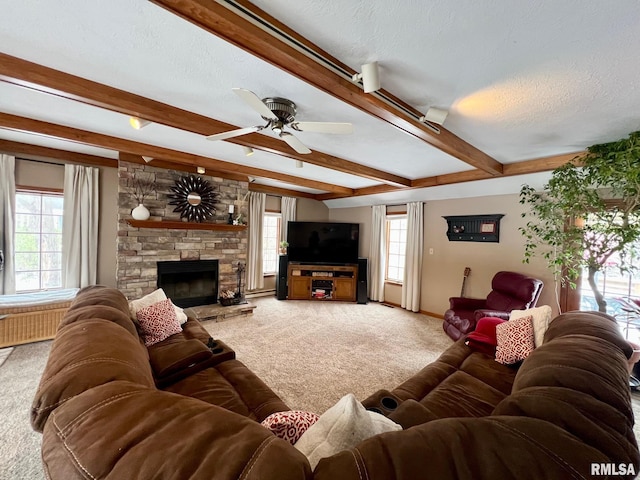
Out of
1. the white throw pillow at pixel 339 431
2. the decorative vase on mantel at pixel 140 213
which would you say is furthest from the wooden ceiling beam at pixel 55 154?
the white throw pillow at pixel 339 431

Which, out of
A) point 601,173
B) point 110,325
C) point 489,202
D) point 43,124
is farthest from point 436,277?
point 43,124

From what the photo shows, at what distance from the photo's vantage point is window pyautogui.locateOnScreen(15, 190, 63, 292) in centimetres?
352

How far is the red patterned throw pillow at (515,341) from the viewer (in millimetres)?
2037

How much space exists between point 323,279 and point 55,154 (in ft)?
15.6

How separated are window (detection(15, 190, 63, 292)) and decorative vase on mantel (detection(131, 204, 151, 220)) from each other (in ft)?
3.66

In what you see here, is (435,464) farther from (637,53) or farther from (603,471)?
(637,53)

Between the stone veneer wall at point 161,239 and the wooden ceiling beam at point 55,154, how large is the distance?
53 centimetres

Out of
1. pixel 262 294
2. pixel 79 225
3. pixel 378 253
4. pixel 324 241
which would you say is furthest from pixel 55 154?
pixel 378 253

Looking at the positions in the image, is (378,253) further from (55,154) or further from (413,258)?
(55,154)

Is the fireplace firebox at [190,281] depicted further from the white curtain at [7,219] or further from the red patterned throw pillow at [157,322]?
the red patterned throw pillow at [157,322]

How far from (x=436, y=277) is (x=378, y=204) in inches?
78.5

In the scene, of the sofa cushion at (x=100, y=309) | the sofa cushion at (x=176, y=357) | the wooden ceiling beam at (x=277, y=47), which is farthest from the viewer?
the sofa cushion at (x=176, y=357)

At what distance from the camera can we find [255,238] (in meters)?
5.51

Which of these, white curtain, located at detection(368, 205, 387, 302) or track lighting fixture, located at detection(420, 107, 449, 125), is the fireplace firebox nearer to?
white curtain, located at detection(368, 205, 387, 302)
